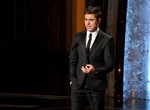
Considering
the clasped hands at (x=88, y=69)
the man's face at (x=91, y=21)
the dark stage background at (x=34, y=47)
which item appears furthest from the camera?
the dark stage background at (x=34, y=47)

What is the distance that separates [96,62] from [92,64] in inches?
1.2

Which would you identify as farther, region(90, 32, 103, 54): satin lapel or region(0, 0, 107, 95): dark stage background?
region(0, 0, 107, 95): dark stage background

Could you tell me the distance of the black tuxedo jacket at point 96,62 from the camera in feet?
9.02

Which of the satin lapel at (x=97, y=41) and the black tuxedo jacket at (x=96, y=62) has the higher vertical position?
the satin lapel at (x=97, y=41)

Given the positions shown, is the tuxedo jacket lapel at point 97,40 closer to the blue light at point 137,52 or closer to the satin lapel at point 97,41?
the satin lapel at point 97,41

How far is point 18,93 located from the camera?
5.78 m

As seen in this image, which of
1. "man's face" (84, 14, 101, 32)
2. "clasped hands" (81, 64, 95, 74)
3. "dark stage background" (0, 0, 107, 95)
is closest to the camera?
"clasped hands" (81, 64, 95, 74)

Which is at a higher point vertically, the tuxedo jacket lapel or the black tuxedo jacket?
the tuxedo jacket lapel

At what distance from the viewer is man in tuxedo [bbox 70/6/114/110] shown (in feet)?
9.00

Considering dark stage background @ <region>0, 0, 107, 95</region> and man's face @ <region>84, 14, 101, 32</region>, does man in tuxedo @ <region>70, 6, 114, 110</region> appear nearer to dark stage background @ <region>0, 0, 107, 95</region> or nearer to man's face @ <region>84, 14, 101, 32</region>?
man's face @ <region>84, 14, 101, 32</region>

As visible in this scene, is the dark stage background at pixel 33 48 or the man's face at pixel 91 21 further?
the dark stage background at pixel 33 48

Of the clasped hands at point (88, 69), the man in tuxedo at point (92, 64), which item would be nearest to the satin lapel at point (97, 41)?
the man in tuxedo at point (92, 64)

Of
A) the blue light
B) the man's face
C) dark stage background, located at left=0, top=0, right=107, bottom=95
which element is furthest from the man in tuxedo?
dark stage background, located at left=0, top=0, right=107, bottom=95

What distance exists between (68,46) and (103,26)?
69cm
